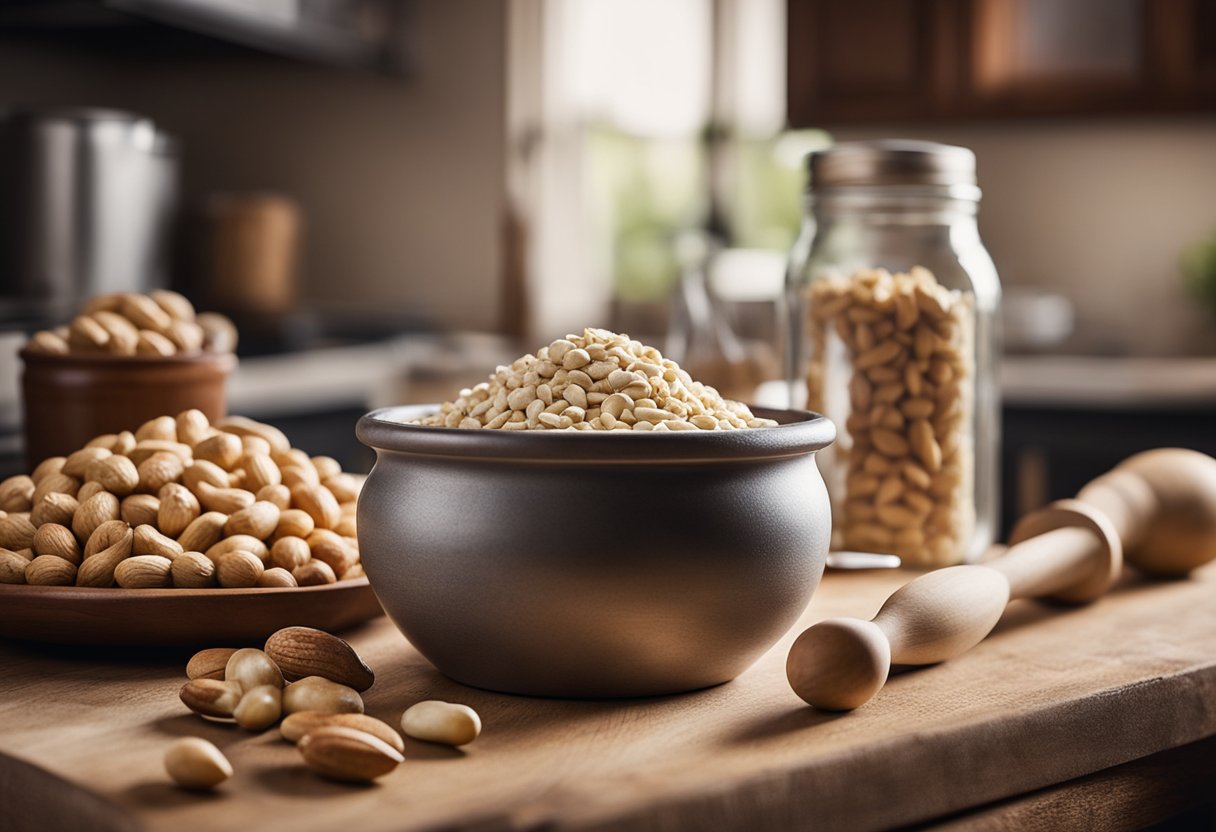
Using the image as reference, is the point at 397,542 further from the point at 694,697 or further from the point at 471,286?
the point at 471,286

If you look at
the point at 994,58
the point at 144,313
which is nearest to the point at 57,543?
the point at 144,313

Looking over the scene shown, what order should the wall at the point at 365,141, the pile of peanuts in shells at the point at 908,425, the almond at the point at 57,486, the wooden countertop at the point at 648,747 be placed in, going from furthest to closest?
1. the wall at the point at 365,141
2. the pile of peanuts in shells at the point at 908,425
3. the almond at the point at 57,486
4. the wooden countertop at the point at 648,747

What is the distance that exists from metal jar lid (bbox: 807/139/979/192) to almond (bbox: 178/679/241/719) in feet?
2.17

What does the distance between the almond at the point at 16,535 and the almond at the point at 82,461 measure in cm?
5

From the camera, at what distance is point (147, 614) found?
0.78 m

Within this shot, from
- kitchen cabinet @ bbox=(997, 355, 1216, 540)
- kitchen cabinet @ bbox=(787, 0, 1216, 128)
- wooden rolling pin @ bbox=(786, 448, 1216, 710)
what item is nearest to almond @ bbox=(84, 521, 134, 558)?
wooden rolling pin @ bbox=(786, 448, 1216, 710)

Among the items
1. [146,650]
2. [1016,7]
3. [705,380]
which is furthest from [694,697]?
[1016,7]

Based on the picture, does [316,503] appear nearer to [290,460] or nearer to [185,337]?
[290,460]

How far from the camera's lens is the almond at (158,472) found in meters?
0.87

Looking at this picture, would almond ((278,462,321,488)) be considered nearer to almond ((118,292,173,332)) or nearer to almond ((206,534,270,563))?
almond ((206,534,270,563))

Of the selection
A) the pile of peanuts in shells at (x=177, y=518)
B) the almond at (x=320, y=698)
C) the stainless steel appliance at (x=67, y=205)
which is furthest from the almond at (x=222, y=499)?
the stainless steel appliance at (x=67, y=205)

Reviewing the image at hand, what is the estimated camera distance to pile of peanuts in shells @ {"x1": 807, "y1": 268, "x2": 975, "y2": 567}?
1.04 m

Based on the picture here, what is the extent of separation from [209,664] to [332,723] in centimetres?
15

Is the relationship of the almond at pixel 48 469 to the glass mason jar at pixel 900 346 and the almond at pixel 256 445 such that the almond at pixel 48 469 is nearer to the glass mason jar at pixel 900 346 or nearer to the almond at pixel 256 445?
the almond at pixel 256 445
